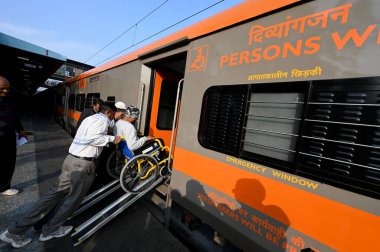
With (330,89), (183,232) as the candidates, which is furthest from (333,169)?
(183,232)

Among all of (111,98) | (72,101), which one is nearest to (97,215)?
(111,98)

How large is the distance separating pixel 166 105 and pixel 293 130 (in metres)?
3.17

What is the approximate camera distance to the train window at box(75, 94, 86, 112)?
305 inches

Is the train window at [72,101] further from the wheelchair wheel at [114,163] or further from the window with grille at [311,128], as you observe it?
the window with grille at [311,128]

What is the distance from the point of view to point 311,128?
1617mm

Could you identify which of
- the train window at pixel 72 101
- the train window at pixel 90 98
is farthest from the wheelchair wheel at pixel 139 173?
the train window at pixel 72 101

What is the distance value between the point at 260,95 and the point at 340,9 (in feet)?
2.77

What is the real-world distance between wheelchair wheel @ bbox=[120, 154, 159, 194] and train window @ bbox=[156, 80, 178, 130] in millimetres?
1033

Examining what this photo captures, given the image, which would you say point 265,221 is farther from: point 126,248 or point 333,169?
point 126,248

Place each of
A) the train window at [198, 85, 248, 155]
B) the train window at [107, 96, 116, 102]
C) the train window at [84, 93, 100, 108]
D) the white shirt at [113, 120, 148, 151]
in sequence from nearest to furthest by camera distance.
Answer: the train window at [198, 85, 248, 155] < the white shirt at [113, 120, 148, 151] < the train window at [107, 96, 116, 102] < the train window at [84, 93, 100, 108]

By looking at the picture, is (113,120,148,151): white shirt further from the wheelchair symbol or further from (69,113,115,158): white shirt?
the wheelchair symbol

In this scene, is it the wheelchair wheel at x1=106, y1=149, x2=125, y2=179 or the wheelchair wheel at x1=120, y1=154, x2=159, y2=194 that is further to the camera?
the wheelchair wheel at x1=106, y1=149, x2=125, y2=179

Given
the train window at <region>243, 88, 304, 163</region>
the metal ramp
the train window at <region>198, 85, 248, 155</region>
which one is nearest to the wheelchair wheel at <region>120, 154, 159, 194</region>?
the metal ramp

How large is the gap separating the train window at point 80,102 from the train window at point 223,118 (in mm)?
6590
